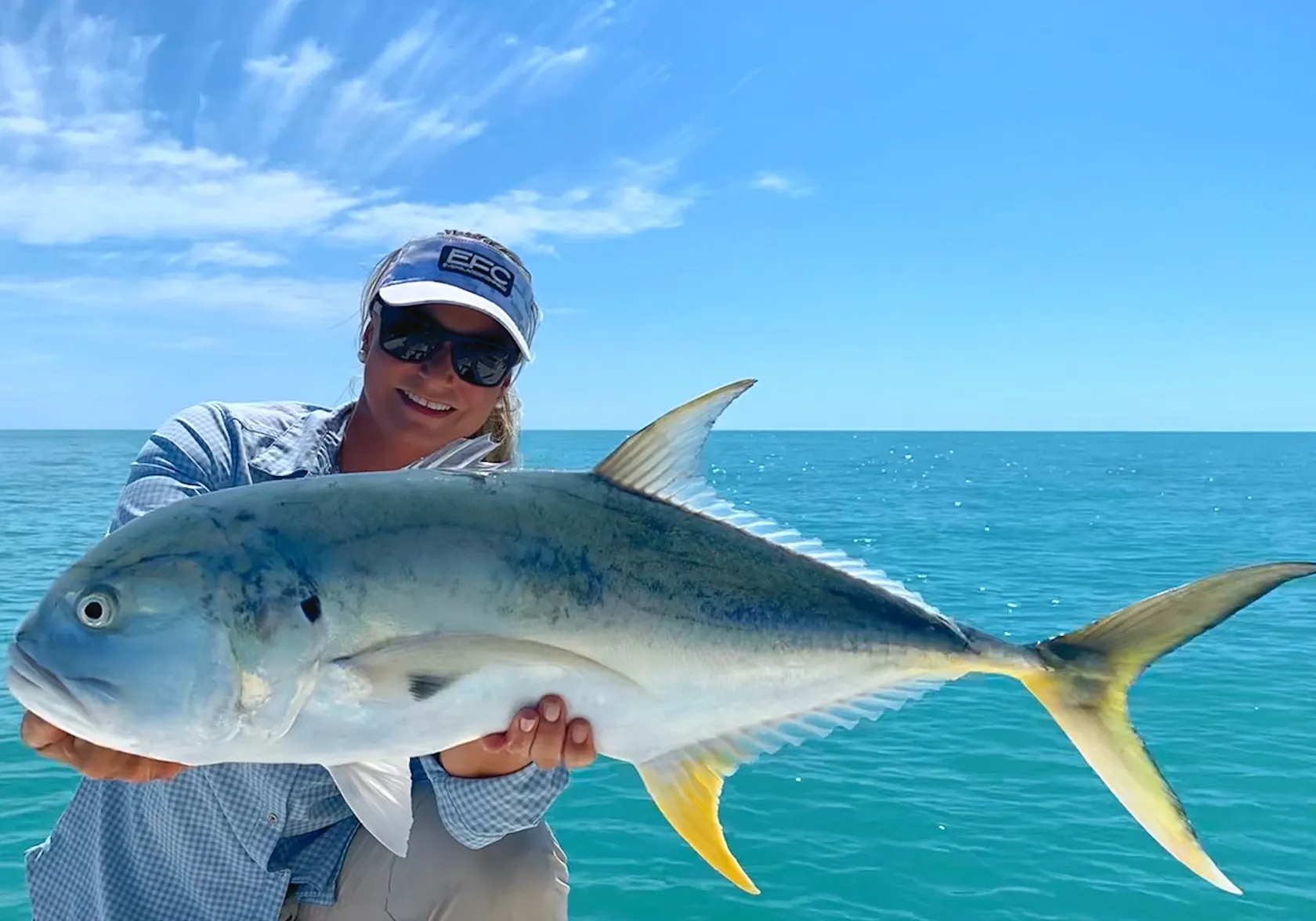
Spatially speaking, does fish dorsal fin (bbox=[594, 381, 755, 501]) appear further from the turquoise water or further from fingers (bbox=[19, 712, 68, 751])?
the turquoise water

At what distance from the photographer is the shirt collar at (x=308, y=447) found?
2.96 m

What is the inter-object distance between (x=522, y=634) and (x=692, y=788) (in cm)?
60

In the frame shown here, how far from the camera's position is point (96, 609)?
189 cm

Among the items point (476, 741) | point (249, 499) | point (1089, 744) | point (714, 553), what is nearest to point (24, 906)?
point (476, 741)

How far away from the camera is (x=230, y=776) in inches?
111

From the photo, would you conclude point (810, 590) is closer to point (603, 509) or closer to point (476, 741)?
point (603, 509)

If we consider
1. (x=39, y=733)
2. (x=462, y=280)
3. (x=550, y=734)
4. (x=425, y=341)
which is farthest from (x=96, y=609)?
(x=462, y=280)

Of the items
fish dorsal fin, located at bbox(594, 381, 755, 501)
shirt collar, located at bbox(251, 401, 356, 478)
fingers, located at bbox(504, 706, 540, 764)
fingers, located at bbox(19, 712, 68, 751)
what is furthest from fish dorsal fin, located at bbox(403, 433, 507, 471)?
fingers, located at bbox(19, 712, 68, 751)

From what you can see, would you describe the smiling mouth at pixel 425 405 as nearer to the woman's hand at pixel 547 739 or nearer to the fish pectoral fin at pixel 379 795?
the woman's hand at pixel 547 739

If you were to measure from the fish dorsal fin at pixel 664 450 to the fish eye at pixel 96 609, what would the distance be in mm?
988

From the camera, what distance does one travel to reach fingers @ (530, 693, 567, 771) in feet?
7.02

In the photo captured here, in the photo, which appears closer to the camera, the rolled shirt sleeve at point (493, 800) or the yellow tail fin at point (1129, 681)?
the yellow tail fin at point (1129, 681)

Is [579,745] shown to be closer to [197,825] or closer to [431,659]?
[431,659]

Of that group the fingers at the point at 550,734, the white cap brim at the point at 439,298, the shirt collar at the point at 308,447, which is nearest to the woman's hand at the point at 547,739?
the fingers at the point at 550,734
